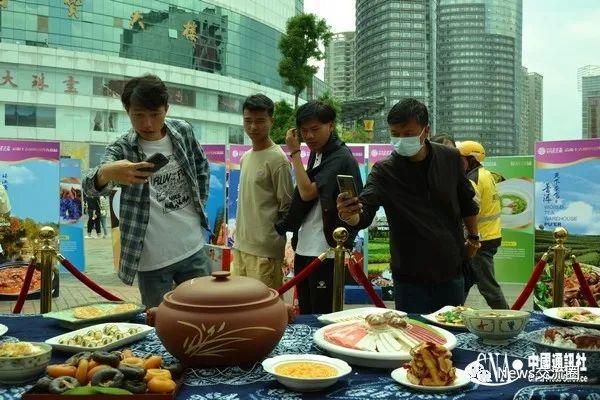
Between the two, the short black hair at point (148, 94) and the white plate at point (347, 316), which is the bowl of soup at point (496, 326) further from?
the short black hair at point (148, 94)

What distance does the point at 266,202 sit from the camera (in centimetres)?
319

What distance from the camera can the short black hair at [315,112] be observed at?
301cm

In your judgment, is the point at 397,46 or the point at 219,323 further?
the point at 397,46

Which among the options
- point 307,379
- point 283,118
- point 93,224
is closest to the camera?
point 307,379

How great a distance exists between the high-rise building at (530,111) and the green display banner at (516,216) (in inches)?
415

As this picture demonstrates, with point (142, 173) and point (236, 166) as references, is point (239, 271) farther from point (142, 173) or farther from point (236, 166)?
point (236, 166)

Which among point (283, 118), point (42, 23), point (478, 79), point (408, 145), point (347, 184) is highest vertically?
point (42, 23)

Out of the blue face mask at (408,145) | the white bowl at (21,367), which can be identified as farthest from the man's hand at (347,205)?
the white bowl at (21,367)

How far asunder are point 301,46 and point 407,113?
1801cm

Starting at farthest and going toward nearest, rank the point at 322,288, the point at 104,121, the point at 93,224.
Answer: the point at 104,121, the point at 93,224, the point at 322,288

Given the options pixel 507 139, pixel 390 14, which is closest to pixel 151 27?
pixel 390 14

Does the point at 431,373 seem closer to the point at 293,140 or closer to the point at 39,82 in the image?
the point at 293,140

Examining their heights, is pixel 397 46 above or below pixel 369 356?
above

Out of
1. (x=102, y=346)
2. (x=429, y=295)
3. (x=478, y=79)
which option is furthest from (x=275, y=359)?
(x=478, y=79)
